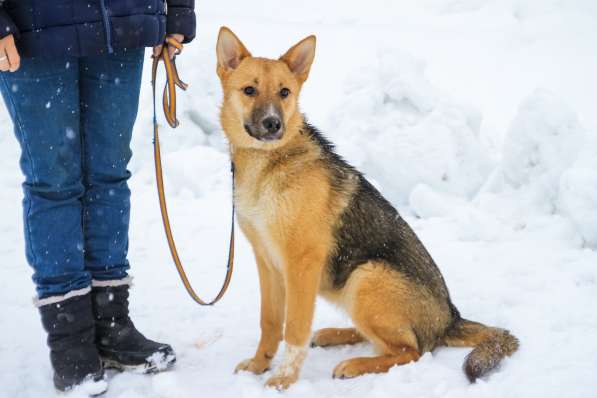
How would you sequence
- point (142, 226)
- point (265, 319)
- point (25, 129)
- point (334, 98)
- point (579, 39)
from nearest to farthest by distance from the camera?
point (25, 129) < point (265, 319) < point (142, 226) < point (334, 98) < point (579, 39)

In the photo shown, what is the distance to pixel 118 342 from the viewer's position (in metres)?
2.71

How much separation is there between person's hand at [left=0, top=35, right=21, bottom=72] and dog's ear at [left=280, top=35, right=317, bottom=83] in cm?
143

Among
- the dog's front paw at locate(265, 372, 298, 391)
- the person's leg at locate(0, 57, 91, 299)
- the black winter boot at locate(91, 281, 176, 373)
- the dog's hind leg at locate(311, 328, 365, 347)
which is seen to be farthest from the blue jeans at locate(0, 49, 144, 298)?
the dog's hind leg at locate(311, 328, 365, 347)

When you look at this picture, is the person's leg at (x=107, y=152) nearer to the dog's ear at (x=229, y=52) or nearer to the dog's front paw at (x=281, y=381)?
the dog's ear at (x=229, y=52)

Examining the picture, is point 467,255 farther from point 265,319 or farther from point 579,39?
point 579,39

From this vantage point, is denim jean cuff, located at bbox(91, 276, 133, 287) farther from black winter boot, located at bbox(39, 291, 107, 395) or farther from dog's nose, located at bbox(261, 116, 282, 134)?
dog's nose, located at bbox(261, 116, 282, 134)

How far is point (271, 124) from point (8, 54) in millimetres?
1207

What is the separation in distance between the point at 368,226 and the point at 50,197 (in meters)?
1.59

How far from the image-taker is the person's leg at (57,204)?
229 centimetres

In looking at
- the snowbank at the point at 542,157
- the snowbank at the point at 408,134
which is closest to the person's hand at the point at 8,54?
the snowbank at the point at 542,157

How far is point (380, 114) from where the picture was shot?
6.12 meters

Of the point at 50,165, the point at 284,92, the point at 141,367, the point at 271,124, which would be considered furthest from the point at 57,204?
the point at 284,92

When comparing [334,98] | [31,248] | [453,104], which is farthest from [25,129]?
[334,98]

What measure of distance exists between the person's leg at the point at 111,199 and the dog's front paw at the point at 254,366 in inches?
13.9
